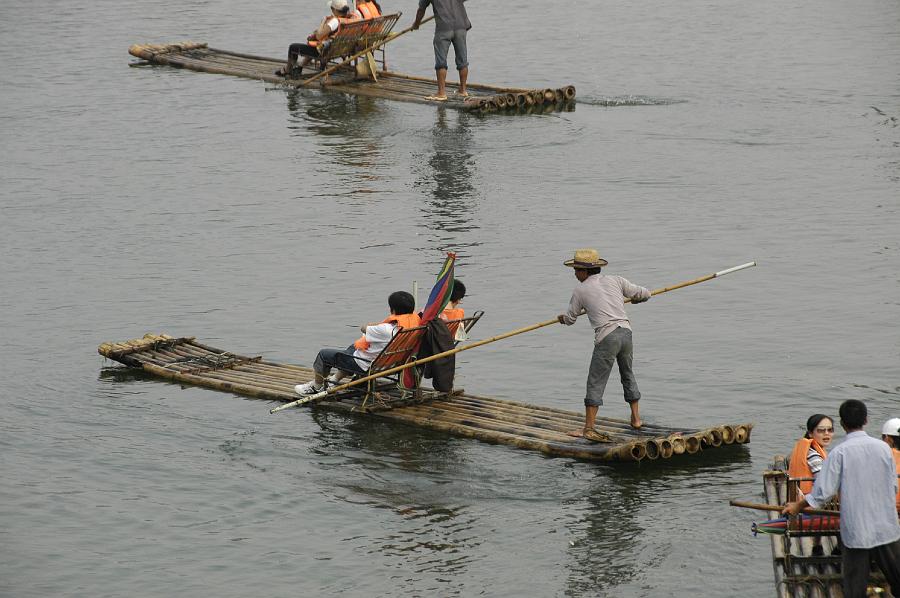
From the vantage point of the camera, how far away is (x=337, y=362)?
13367 mm

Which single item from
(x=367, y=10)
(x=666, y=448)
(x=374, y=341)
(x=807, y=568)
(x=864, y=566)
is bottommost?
(x=807, y=568)

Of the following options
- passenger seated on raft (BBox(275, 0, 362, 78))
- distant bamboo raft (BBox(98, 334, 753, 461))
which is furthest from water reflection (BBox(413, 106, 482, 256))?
distant bamboo raft (BBox(98, 334, 753, 461))

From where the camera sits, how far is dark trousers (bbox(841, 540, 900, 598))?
8320 millimetres

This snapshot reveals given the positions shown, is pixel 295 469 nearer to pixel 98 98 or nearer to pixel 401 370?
pixel 401 370

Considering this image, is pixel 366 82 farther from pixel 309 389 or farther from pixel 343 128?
pixel 309 389

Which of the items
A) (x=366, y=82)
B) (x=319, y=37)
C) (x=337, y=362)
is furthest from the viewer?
(x=366, y=82)

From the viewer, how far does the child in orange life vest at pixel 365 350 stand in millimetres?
Answer: 12961

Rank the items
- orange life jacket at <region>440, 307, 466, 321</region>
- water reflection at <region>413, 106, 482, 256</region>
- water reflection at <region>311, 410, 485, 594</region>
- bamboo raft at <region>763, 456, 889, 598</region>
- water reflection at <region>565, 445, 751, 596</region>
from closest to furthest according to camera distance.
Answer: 1. bamboo raft at <region>763, 456, 889, 598</region>
2. water reflection at <region>565, 445, 751, 596</region>
3. water reflection at <region>311, 410, 485, 594</region>
4. orange life jacket at <region>440, 307, 466, 321</region>
5. water reflection at <region>413, 106, 482, 256</region>

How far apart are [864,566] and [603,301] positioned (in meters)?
3.89

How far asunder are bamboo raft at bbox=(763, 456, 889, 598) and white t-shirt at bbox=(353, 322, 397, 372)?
4.50m

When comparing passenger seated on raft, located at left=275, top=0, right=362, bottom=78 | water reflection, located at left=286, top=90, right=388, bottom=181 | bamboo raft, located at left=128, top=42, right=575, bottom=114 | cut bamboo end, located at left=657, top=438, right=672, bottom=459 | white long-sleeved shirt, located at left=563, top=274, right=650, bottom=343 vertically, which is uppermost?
passenger seated on raft, located at left=275, top=0, right=362, bottom=78

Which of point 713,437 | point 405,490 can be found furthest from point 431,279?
point 713,437

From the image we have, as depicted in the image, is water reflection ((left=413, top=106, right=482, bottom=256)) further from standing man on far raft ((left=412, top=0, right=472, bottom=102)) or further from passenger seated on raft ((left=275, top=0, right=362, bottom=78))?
passenger seated on raft ((left=275, top=0, right=362, bottom=78))

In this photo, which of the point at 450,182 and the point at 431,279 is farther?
the point at 450,182
